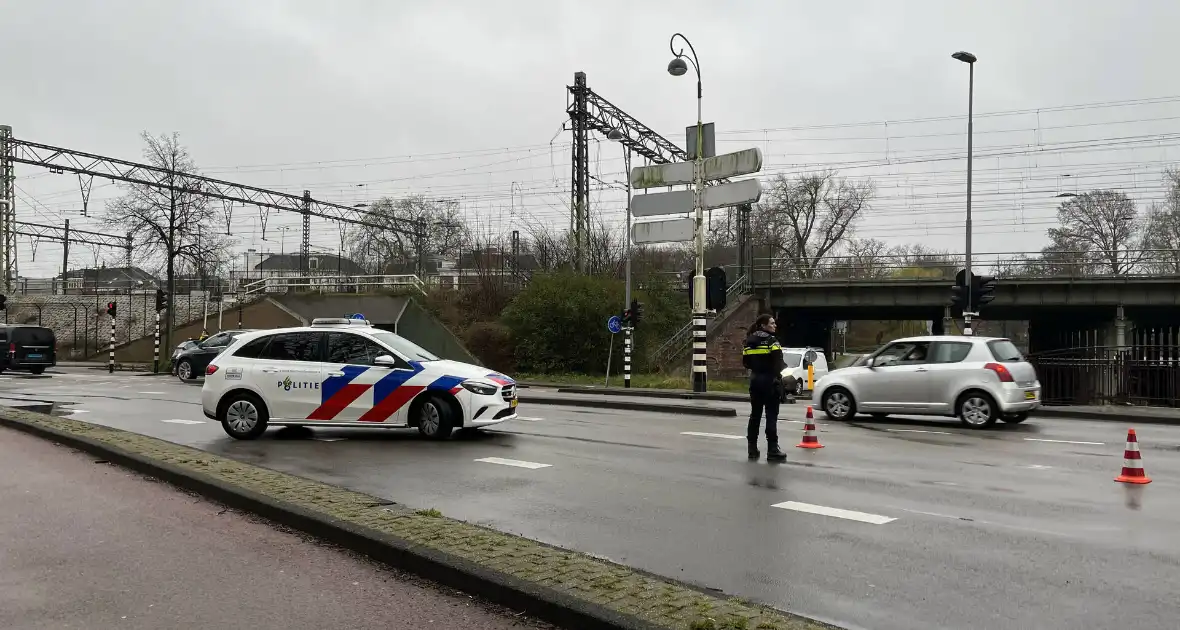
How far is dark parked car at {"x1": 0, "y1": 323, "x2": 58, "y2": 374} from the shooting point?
3462cm

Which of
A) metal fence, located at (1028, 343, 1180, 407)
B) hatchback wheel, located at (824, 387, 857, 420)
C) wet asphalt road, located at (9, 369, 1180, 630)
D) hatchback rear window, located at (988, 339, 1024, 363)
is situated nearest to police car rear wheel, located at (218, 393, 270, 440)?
wet asphalt road, located at (9, 369, 1180, 630)

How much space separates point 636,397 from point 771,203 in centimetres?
4390

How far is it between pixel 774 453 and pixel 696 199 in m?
14.0

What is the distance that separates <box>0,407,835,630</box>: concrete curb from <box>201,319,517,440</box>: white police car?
3280mm

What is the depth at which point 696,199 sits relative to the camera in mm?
23562

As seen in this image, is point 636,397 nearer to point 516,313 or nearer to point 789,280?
point 516,313

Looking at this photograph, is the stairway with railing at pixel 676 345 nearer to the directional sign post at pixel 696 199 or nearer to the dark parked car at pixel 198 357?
the directional sign post at pixel 696 199

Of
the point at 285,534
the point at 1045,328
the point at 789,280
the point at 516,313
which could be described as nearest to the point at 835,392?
the point at 285,534

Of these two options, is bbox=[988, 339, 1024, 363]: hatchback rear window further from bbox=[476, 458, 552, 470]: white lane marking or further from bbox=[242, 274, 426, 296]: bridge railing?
bbox=[242, 274, 426, 296]: bridge railing

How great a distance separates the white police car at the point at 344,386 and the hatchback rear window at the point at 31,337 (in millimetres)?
27838

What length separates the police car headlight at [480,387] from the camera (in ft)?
39.2

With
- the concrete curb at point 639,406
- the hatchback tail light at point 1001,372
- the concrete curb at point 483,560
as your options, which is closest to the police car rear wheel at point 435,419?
the concrete curb at point 483,560

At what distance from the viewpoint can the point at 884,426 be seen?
14.8m

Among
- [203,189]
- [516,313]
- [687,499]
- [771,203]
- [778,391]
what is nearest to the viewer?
[687,499]
